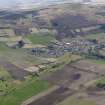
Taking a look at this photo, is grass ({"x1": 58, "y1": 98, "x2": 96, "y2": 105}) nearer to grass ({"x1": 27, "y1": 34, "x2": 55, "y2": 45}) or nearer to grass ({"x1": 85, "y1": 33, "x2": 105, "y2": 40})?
grass ({"x1": 27, "y1": 34, "x2": 55, "y2": 45})

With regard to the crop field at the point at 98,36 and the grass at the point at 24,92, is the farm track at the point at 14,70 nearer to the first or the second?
the grass at the point at 24,92

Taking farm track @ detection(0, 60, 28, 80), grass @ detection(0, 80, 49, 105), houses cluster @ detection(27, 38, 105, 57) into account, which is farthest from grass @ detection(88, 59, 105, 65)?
grass @ detection(0, 80, 49, 105)

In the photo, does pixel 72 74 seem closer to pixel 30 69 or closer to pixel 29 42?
pixel 30 69

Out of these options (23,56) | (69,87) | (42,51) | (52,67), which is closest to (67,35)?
(42,51)

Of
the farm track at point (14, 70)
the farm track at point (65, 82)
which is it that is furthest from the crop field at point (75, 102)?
the farm track at point (14, 70)

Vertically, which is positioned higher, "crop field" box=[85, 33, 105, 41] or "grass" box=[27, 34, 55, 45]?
"grass" box=[27, 34, 55, 45]

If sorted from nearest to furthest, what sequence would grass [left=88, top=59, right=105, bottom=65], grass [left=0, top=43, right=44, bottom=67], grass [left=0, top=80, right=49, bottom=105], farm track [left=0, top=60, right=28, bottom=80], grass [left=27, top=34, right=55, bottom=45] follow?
grass [left=0, top=80, right=49, bottom=105], farm track [left=0, top=60, right=28, bottom=80], grass [left=88, top=59, right=105, bottom=65], grass [left=0, top=43, right=44, bottom=67], grass [left=27, top=34, right=55, bottom=45]
